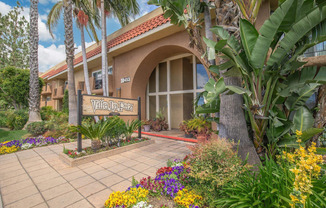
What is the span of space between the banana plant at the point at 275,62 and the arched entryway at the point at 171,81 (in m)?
5.63

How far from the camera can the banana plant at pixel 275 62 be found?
6.89 feet

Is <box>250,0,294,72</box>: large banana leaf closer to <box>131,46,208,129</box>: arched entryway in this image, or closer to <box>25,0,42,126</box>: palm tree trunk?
<box>131,46,208,129</box>: arched entryway

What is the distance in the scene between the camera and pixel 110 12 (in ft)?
31.7

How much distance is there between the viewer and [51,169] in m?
3.69

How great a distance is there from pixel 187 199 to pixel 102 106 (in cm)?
403

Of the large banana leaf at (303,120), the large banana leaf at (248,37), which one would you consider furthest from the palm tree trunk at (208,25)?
the large banana leaf at (303,120)

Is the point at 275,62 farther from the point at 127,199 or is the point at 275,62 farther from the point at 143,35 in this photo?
the point at 143,35

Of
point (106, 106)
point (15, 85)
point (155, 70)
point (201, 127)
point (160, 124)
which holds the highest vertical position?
point (155, 70)

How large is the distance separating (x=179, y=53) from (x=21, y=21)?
75.5 ft

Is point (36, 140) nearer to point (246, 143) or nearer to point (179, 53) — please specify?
point (246, 143)

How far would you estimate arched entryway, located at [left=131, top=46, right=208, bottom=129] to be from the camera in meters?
8.46

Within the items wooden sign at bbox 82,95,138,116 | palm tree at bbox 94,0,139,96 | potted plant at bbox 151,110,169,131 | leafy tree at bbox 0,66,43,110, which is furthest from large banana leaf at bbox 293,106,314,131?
leafy tree at bbox 0,66,43,110

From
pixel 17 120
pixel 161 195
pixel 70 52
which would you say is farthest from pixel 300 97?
pixel 17 120

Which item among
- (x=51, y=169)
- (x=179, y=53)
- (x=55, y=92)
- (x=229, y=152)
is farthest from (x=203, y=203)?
(x=55, y=92)
